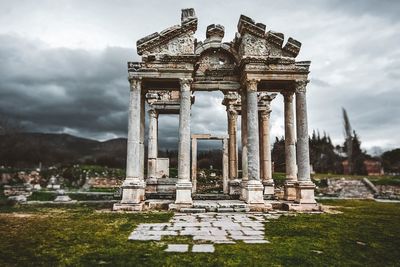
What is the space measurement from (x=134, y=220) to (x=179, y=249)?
172 inches

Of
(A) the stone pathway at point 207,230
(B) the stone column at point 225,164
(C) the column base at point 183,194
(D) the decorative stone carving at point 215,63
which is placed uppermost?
(D) the decorative stone carving at point 215,63

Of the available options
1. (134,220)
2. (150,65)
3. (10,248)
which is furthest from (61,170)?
(10,248)

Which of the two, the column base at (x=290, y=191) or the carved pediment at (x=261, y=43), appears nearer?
the carved pediment at (x=261, y=43)

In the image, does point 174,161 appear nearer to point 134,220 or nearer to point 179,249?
point 134,220

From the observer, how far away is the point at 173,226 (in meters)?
9.12

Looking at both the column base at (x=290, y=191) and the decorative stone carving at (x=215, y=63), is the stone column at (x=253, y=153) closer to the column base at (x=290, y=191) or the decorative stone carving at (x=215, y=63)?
the decorative stone carving at (x=215, y=63)

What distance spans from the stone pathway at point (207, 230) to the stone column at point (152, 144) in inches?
331

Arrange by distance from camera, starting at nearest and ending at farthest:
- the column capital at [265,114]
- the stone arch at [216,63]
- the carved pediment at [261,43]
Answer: the carved pediment at [261,43] → the stone arch at [216,63] → the column capital at [265,114]

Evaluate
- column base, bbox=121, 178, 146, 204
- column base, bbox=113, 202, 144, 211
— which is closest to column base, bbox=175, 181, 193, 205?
column base, bbox=113, 202, 144, 211

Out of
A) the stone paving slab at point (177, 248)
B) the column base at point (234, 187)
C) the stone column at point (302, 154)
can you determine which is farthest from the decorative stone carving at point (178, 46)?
the stone paving slab at point (177, 248)

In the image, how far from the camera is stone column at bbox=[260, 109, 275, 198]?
17875mm

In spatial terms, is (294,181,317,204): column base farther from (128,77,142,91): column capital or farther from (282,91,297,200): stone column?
(128,77,142,91): column capital

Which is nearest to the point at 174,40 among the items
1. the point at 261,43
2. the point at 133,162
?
the point at 261,43

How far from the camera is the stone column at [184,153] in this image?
13398 mm
